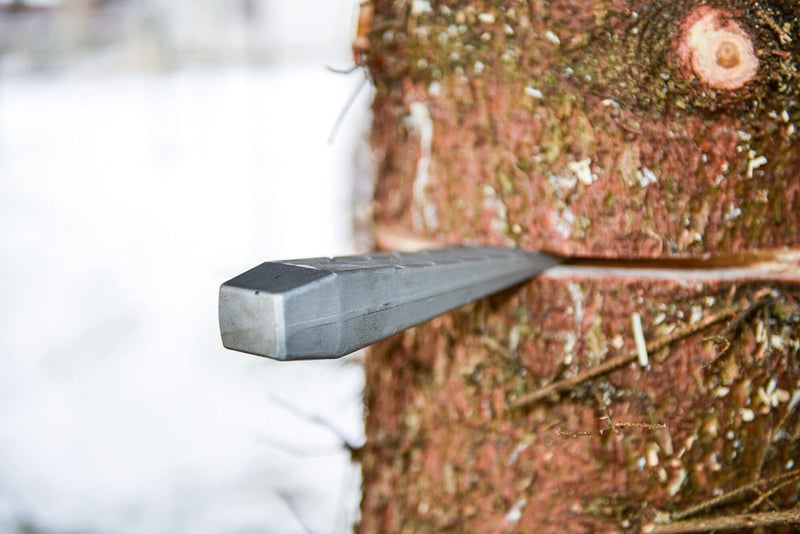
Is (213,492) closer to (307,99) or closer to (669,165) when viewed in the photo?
(307,99)

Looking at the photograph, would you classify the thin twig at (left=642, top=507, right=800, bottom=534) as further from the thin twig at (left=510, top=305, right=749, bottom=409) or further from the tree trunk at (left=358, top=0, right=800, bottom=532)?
the thin twig at (left=510, top=305, right=749, bottom=409)

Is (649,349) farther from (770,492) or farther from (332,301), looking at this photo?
(332,301)

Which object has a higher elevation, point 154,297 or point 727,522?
point 727,522

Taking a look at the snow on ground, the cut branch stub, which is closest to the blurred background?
the snow on ground

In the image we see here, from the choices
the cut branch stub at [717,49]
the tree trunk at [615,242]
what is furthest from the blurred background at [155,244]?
the cut branch stub at [717,49]

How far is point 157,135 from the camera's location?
11.6 feet

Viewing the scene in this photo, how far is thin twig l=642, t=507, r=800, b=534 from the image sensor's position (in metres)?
0.66

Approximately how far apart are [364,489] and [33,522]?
2.10m

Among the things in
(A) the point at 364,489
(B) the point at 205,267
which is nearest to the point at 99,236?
(B) the point at 205,267

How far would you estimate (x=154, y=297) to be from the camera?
321cm

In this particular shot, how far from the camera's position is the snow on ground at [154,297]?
2570 mm

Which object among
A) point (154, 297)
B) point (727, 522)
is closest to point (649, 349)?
point (727, 522)

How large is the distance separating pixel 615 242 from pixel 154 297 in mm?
2834

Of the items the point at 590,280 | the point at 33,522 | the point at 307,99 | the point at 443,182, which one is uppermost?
the point at 307,99
